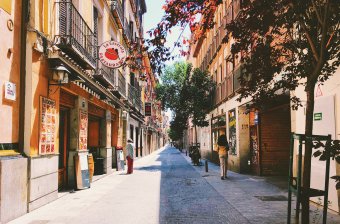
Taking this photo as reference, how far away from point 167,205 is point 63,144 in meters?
4.67

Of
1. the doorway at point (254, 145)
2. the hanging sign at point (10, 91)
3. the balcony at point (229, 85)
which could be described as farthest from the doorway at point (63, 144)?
the balcony at point (229, 85)

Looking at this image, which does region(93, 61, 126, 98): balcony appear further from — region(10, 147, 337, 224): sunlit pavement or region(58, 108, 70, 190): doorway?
region(10, 147, 337, 224): sunlit pavement

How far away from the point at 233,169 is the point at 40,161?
11326 mm

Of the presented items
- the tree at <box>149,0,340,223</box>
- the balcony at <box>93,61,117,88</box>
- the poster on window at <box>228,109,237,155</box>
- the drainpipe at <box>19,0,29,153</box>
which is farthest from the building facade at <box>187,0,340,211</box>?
the drainpipe at <box>19,0,29,153</box>

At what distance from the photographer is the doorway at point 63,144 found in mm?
11076

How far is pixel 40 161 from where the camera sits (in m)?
8.10

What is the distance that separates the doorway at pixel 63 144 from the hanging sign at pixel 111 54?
8.93ft

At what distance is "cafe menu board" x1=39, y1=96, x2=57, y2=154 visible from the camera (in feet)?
27.3

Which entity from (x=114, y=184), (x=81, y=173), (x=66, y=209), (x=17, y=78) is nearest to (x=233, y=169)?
(x=114, y=184)

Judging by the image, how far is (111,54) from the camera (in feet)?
44.0

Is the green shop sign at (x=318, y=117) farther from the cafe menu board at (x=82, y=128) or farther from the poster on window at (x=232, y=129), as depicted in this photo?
the poster on window at (x=232, y=129)

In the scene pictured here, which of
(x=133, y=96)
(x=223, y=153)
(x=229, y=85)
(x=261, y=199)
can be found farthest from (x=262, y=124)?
(x=133, y=96)

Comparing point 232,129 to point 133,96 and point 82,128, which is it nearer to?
point 82,128

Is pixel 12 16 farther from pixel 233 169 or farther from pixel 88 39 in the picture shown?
pixel 233 169
